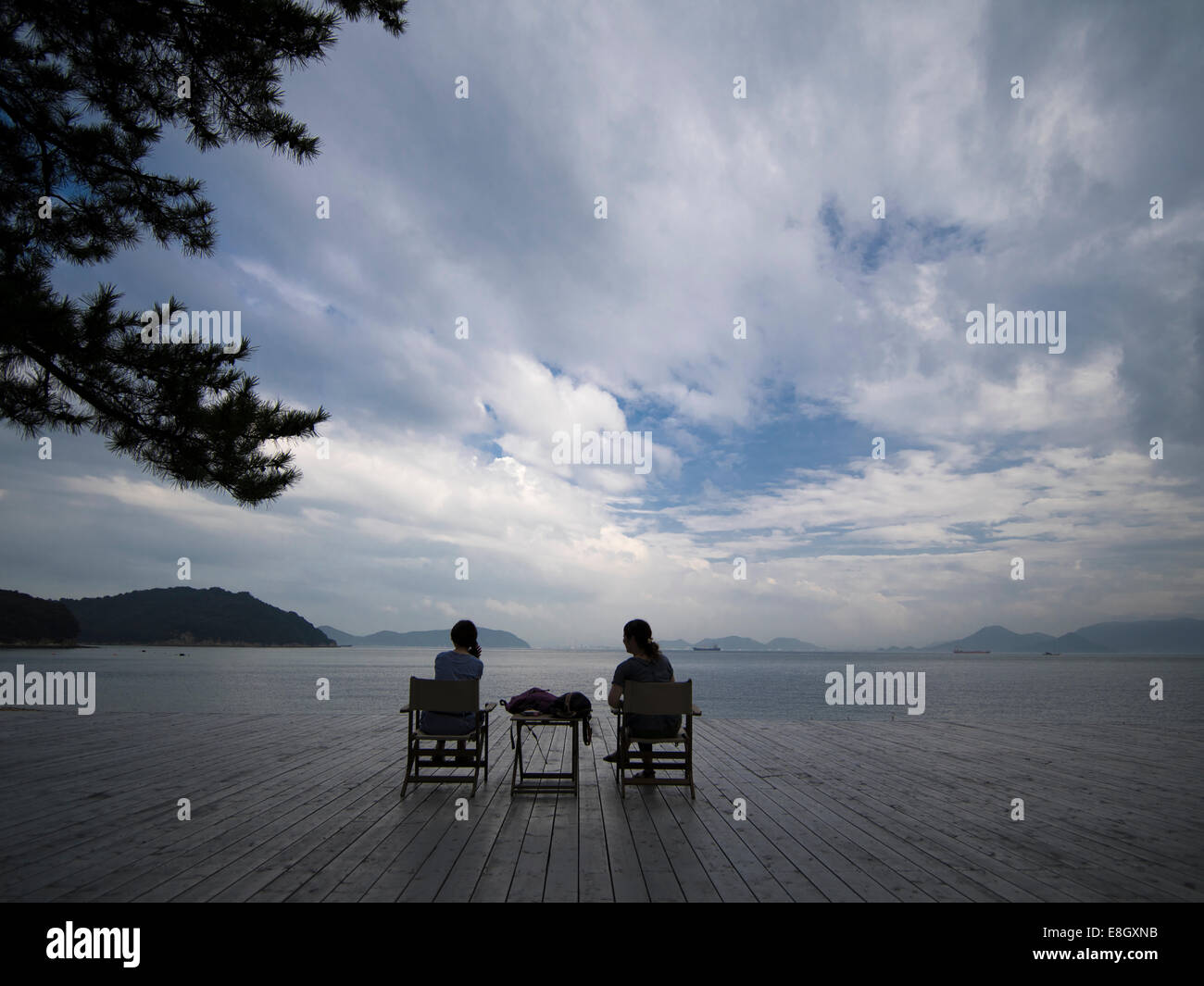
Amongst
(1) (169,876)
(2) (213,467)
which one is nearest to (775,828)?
(1) (169,876)

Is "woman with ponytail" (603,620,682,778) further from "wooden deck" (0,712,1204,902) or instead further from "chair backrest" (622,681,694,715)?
"wooden deck" (0,712,1204,902)

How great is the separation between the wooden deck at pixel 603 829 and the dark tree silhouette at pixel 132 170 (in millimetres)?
2052

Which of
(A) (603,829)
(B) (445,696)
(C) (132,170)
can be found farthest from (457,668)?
(C) (132,170)

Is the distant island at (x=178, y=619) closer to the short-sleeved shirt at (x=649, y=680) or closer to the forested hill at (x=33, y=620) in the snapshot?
the forested hill at (x=33, y=620)

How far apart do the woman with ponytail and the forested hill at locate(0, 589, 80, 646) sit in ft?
377

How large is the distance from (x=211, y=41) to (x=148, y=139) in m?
0.95

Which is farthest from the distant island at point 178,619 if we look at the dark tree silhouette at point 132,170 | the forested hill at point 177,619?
the dark tree silhouette at point 132,170

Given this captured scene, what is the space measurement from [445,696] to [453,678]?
1.58 ft

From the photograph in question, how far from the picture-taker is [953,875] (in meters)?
3.03

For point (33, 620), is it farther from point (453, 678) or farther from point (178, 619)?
point (453, 678)

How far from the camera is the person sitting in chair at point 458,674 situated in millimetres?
4789

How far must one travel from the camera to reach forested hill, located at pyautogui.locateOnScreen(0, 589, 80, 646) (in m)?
92.0
